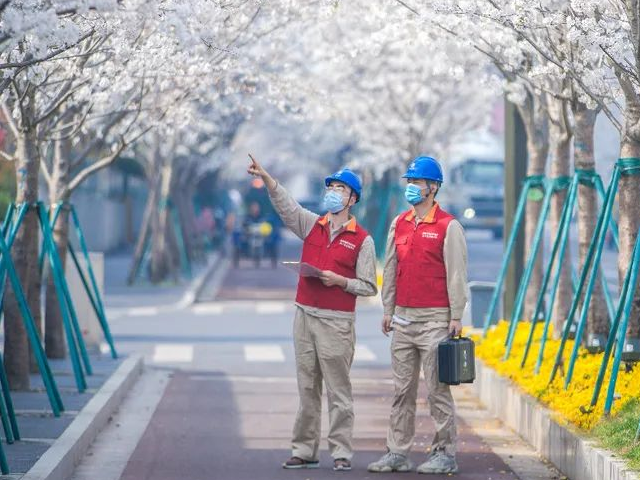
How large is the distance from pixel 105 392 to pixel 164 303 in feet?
53.9

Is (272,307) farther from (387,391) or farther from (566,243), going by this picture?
(566,243)

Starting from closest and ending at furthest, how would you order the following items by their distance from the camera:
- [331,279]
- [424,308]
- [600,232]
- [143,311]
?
[331,279], [424,308], [600,232], [143,311]

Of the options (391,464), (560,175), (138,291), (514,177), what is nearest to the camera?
(391,464)

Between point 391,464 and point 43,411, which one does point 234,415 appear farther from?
point 391,464

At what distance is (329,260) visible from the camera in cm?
1036

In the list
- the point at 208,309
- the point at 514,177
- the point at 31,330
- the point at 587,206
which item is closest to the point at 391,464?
the point at 31,330

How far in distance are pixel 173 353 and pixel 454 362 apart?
34.5ft

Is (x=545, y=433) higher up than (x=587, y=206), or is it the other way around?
(x=587, y=206)

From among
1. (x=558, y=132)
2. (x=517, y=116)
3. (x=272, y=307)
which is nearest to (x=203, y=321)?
(x=272, y=307)

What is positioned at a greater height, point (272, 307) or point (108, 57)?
point (108, 57)

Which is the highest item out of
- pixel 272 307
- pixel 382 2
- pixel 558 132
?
pixel 382 2

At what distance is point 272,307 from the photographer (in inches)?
1173

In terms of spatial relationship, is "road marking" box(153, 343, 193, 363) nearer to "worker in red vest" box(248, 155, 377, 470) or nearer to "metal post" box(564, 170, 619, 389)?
"metal post" box(564, 170, 619, 389)

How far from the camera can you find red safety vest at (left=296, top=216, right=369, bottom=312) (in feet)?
33.9
